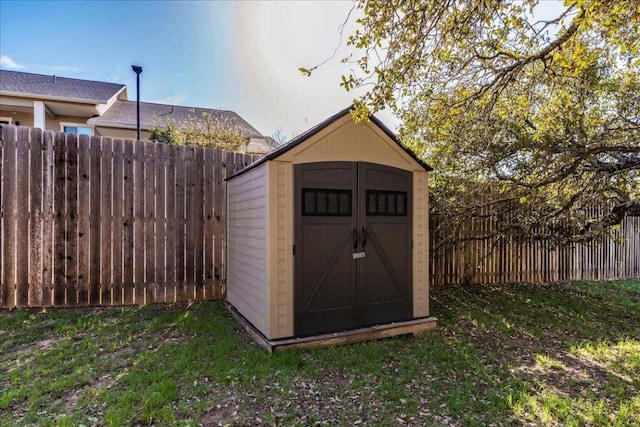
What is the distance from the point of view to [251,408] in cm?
243

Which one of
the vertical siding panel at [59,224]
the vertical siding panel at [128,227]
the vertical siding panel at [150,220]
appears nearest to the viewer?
the vertical siding panel at [59,224]

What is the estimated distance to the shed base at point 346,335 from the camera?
335 cm

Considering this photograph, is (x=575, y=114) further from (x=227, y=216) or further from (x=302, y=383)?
(x=227, y=216)

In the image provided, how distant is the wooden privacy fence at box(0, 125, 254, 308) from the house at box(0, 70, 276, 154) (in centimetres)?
759

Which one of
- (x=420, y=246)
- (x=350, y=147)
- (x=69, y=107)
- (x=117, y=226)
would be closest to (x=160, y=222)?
(x=117, y=226)

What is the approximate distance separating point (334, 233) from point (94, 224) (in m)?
3.21

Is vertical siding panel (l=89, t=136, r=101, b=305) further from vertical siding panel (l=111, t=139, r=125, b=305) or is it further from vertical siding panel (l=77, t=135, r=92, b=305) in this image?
vertical siding panel (l=111, t=139, r=125, b=305)

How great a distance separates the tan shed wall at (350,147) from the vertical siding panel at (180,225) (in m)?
2.22

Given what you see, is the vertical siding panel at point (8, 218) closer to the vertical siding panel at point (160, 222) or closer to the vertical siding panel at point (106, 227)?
the vertical siding panel at point (106, 227)

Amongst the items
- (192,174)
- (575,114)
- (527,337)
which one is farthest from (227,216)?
(575,114)

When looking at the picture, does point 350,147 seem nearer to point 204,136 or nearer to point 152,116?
point 204,136

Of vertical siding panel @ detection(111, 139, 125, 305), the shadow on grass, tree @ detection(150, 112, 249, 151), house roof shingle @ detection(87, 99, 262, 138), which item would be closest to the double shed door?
the shadow on grass

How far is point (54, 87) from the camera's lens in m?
10.9

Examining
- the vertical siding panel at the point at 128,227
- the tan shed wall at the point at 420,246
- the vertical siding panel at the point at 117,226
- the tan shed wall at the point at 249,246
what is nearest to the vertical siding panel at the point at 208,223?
the tan shed wall at the point at 249,246
